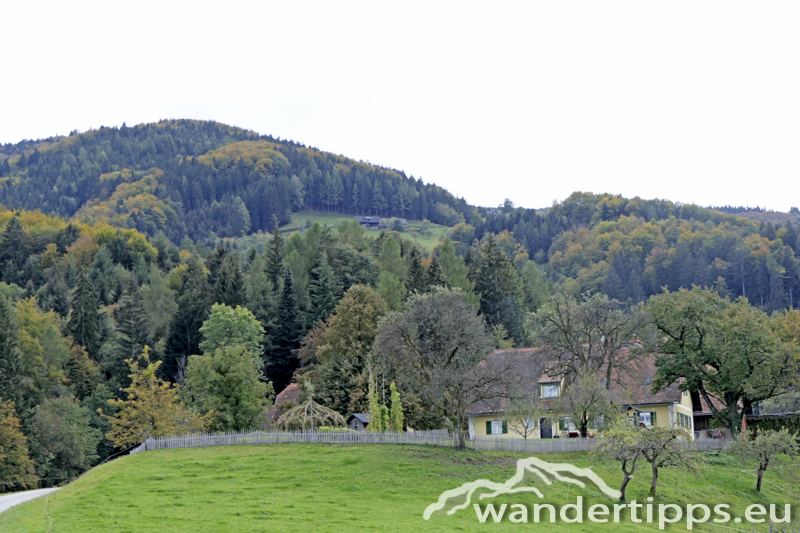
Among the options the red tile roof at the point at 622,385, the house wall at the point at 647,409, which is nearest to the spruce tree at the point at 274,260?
the house wall at the point at 647,409

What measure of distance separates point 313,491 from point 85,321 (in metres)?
68.9

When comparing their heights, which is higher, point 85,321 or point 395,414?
point 85,321

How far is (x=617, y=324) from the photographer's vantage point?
177 ft

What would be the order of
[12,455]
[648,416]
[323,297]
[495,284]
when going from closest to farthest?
[12,455] → [648,416] → [323,297] → [495,284]

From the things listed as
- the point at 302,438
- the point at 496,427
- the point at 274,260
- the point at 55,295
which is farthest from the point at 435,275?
the point at 55,295

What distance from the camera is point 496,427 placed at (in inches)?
2510

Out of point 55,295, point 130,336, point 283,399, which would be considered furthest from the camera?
point 55,295

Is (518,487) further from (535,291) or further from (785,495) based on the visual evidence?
(535,291)

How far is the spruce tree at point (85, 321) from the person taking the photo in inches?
3738

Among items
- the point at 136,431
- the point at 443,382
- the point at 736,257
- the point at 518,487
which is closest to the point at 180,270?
the point at 136,431

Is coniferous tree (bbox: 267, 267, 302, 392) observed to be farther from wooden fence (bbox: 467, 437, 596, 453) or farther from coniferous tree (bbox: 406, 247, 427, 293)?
wooden fence (bbox: 467, 437, 596, 453)

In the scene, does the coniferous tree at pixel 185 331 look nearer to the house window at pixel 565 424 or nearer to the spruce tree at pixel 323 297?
the spruce tree at pixel 323 297

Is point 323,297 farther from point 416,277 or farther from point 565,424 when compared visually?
point 565,424

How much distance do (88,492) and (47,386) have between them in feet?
174
